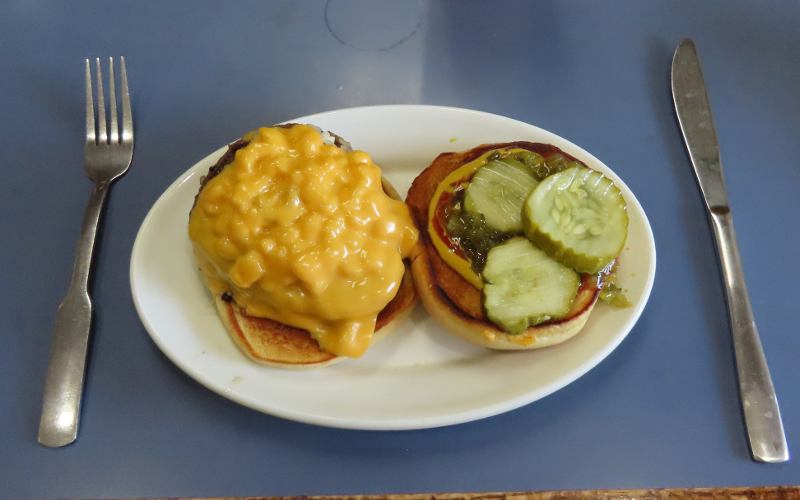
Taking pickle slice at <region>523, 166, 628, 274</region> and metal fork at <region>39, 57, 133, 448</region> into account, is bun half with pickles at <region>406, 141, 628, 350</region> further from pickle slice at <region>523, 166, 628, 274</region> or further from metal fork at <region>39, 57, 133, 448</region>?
metal fork at <region>39, 57, 133, 448</region>

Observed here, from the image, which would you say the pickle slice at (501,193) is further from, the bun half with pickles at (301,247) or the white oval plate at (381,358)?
the white oval plate at (381,358)

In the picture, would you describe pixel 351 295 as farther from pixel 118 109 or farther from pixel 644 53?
pixel 644 53

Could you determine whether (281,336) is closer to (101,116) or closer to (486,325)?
(486,325)

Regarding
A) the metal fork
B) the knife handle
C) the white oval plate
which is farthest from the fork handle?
the knife handle

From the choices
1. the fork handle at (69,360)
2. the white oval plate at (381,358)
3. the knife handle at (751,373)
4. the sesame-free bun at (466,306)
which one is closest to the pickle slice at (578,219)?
the sesame-free bun at (466,306)

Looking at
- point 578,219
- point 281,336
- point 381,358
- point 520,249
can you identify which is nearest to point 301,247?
point 281,336

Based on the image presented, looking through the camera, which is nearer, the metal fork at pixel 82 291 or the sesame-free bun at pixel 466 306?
the sesame-free bun at pixel 466 306

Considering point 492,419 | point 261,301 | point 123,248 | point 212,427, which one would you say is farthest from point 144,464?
point 492,419
